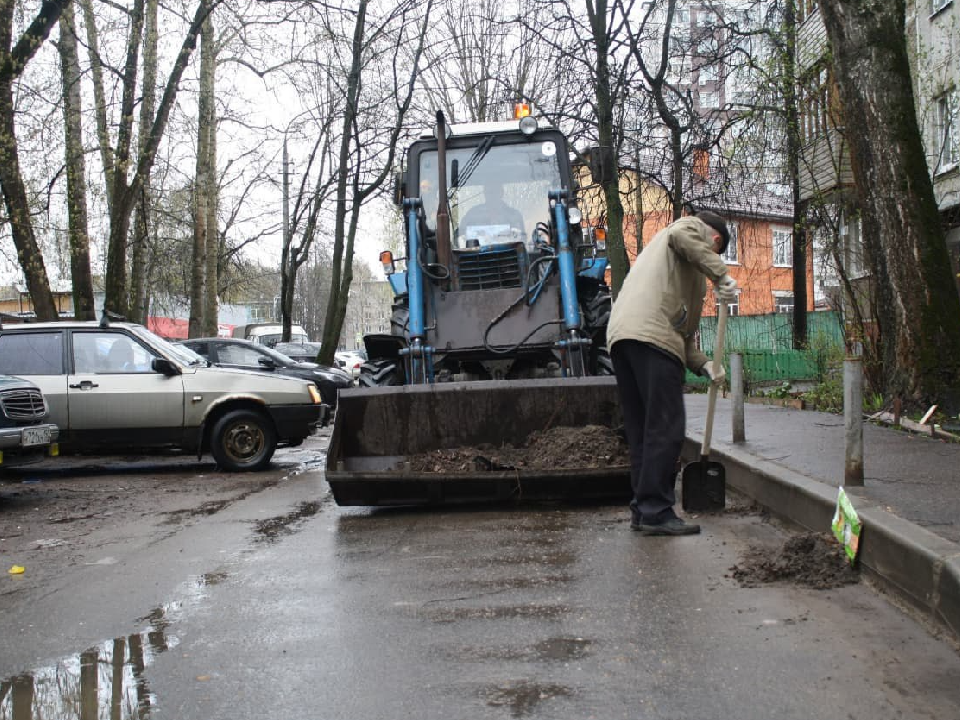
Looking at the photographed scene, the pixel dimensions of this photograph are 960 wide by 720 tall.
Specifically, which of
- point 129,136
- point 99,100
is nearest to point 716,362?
point 129,136

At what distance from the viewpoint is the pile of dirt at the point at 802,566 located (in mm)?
4746

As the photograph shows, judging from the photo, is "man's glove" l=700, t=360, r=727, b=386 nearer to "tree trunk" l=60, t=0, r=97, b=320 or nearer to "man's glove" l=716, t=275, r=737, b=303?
"man's glove" l=716, t=275, r=737, b=303

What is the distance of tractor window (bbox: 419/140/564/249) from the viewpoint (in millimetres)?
9977

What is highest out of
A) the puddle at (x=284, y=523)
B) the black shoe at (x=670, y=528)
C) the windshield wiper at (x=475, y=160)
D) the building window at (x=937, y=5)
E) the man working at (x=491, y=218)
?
the building window at (x=937, y=5)

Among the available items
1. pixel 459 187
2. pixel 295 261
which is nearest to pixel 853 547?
pixel 459 187

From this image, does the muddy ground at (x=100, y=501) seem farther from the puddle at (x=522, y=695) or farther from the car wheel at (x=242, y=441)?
the puddle at (x=522, y=695)

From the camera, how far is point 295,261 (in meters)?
36.2

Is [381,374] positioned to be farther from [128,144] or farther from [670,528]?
[128,144]

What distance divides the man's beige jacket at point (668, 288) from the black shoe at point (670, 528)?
100 cm

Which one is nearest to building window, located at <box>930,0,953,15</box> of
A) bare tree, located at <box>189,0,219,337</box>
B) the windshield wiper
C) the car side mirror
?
the windshield wiper

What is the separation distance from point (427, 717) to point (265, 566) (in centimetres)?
272

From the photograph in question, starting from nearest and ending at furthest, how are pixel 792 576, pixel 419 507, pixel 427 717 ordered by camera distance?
pixel 427 717, pixel 792 576, pixel 419 507

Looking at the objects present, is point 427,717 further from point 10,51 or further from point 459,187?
point 10,51

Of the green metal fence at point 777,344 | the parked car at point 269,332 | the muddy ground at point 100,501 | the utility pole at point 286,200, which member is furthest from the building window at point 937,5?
the parked car at point 269,332
